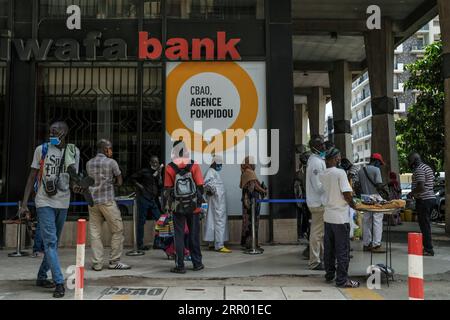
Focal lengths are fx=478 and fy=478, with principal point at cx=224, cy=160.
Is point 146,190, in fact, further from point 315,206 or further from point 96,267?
point 315,206

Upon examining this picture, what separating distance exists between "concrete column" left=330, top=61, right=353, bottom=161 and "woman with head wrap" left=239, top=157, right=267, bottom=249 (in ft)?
66.6

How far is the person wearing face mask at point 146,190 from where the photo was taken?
913 centimetres

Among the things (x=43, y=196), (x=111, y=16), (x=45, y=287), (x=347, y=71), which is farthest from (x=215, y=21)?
(x=347, y=71)

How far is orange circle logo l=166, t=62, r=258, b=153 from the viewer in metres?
10.1

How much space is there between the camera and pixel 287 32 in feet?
33.4

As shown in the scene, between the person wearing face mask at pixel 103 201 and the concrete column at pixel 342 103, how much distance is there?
23.0 meters

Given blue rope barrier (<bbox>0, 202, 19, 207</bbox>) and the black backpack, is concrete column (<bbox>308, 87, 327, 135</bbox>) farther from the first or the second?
the black backpack

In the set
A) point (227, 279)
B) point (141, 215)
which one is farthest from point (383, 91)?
point (227, 279)

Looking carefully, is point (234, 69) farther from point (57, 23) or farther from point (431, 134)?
point (431, 134)

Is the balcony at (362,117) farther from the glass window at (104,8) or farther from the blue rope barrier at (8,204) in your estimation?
the blue rope barrier at (8,204)

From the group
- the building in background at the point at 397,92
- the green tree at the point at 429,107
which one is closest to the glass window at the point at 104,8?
the green tree at the point at 429,107

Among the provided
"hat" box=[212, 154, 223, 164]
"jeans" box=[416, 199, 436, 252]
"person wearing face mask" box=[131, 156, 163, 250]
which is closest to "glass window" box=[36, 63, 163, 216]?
"person wearing face mask" box=[131, 156, 163, 250]

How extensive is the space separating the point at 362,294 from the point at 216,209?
3.94 metres

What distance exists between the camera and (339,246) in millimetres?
6262
